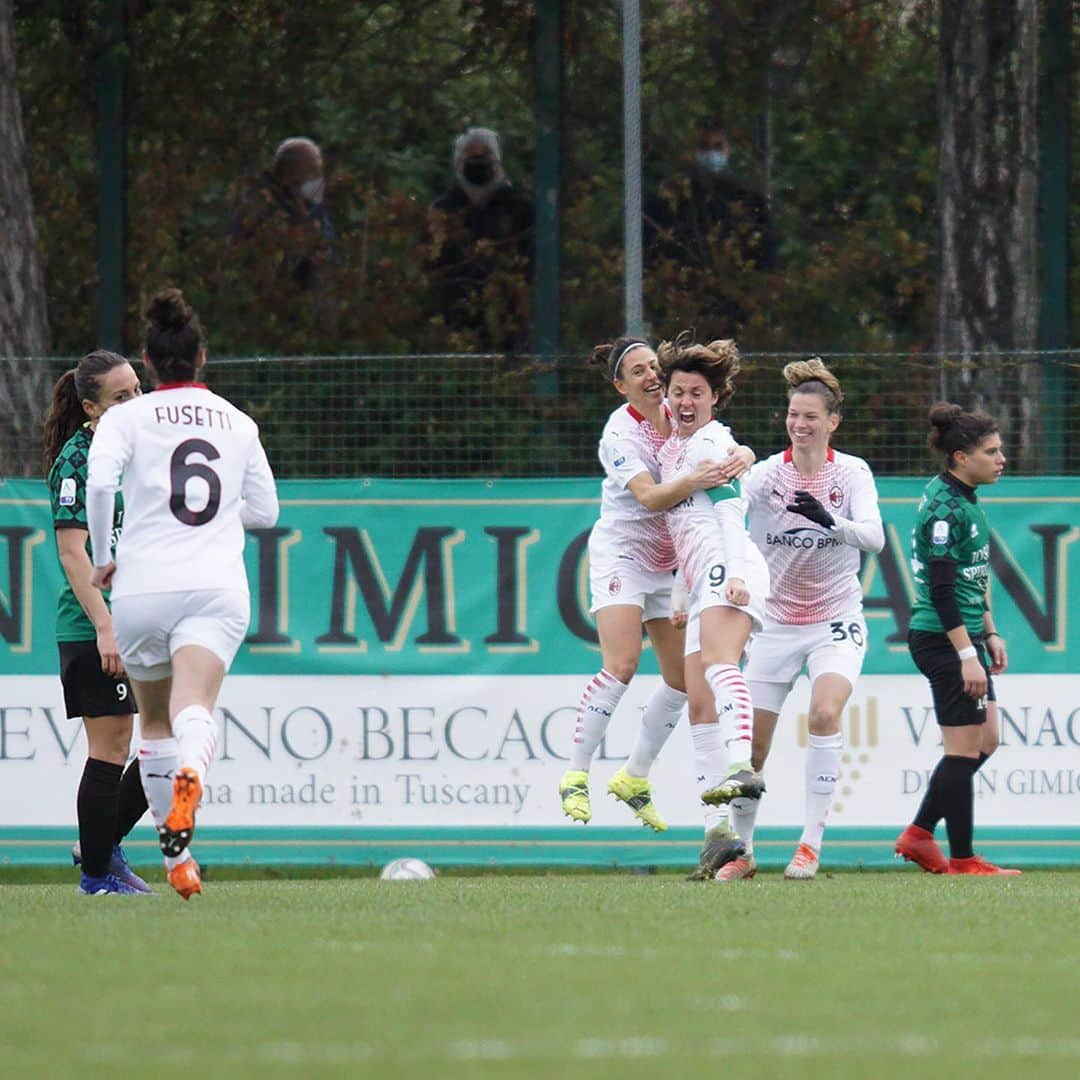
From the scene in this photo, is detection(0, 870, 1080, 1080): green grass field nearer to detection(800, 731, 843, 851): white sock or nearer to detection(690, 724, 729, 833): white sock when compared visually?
detection(690, 724, 729, 833): white sock

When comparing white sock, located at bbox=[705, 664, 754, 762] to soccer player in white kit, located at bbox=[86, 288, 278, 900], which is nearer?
soccer player in white kit, located at bbox=[86, 288, 278, 900]

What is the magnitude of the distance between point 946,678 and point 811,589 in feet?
3.52

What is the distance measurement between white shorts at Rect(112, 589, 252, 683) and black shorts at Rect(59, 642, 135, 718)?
39.9 inches

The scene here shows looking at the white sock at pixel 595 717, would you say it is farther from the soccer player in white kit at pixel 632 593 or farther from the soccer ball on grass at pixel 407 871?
the soccer ball on grass at pixel 407 871

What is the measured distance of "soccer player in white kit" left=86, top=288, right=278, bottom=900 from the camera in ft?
24.3

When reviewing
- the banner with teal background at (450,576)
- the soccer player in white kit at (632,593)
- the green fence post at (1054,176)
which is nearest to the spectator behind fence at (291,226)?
the banner with teal background at (450,576)

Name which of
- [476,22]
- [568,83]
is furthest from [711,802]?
[476,22]

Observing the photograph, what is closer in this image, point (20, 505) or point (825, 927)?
point (825, 927)

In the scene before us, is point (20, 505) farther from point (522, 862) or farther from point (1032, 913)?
point (1032, 913)

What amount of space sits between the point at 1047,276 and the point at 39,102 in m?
5.88

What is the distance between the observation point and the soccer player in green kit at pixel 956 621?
10.0 m

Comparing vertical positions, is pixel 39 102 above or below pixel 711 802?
above

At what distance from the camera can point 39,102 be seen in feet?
45.3

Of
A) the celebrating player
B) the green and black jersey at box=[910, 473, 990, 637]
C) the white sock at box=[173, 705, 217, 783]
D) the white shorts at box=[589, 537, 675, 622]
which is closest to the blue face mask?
the green and black jersey at box=[910, 473, 990, 637]
